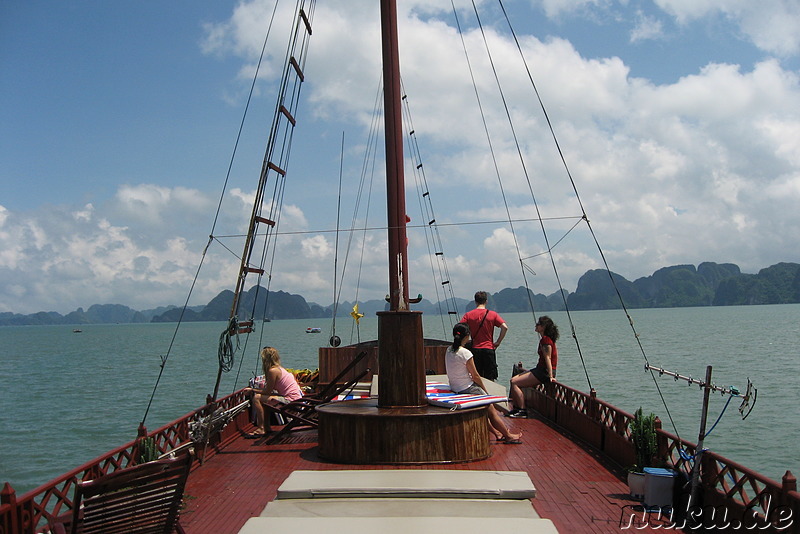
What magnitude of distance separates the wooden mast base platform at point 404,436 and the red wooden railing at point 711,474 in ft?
6.37

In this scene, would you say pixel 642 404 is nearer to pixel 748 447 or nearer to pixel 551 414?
pixel 748 447

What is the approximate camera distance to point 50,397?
3944 cm

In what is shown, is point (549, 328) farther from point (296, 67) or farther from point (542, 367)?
point (296, 67)

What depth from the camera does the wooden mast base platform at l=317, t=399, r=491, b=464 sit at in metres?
8.82

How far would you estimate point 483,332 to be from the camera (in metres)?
13.0

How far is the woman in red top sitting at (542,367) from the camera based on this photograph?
12.3 meters

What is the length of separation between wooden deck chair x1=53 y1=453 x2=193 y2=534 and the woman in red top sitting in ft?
25.1

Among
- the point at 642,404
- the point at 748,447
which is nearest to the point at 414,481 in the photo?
the point at 748,447

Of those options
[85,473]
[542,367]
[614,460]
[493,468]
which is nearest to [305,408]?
[493,468]

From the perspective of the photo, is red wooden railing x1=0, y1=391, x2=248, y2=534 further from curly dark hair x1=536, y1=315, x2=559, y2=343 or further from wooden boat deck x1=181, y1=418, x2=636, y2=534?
curly dark hair x1=536, y1=315, x2=559, y2=343

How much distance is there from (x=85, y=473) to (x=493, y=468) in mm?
4824

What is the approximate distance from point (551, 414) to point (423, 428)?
488 centimetres

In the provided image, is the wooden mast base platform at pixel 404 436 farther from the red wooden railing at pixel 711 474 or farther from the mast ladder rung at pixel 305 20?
the mast ladder rung at pixel 305 20

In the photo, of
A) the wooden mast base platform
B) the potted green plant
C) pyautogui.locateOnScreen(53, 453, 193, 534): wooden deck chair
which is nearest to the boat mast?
the wooden mast base platform
